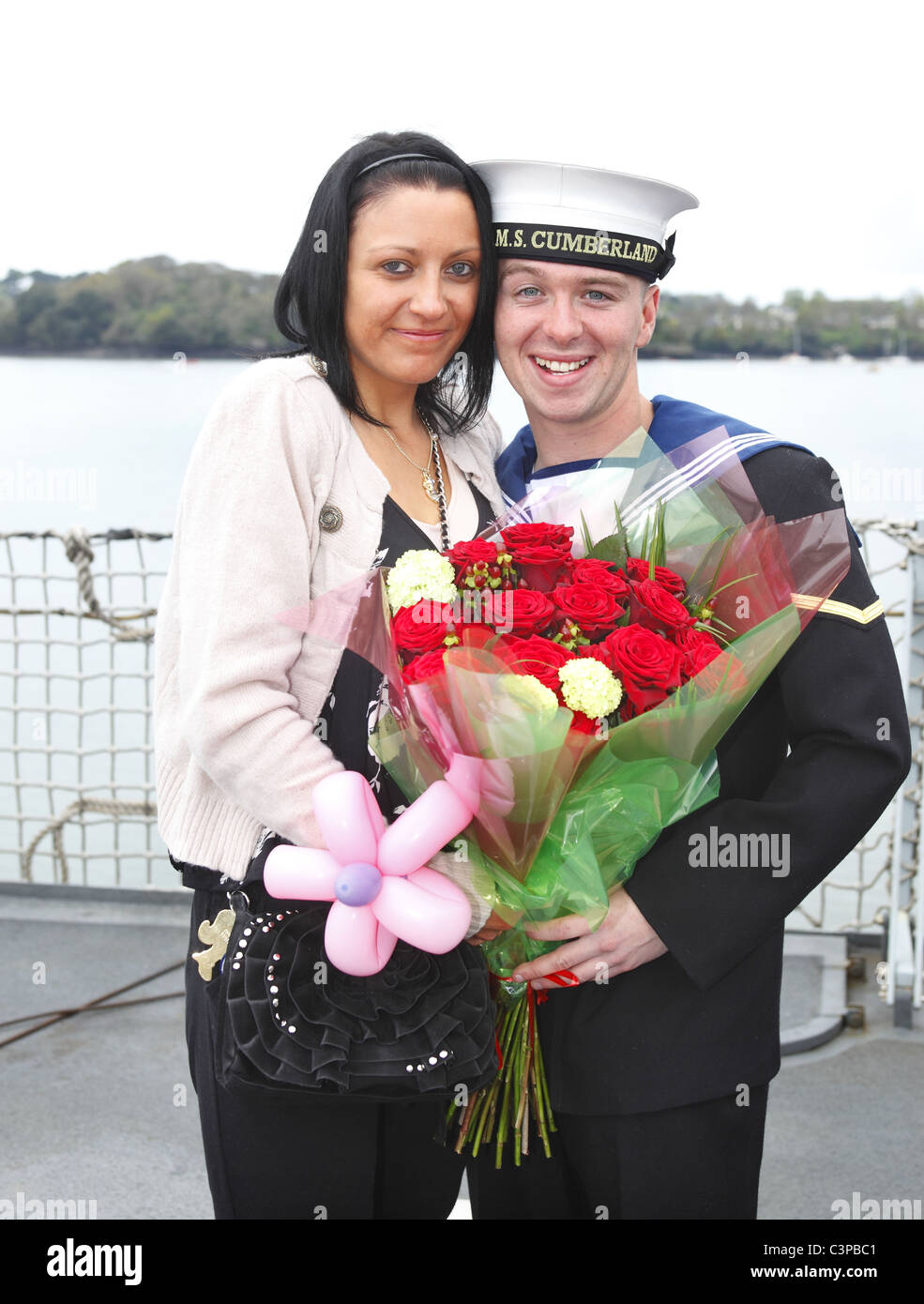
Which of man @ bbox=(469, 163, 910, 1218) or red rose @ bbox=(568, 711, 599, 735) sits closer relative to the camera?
red rose @ bbox=(568, 711, 599, 735)

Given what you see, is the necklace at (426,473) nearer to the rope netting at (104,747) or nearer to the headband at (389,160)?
the headband at (389,160)

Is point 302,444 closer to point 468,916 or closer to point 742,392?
point 468,916

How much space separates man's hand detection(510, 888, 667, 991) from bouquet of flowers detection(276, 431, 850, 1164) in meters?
0.02

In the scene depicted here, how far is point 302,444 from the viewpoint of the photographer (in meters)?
1.43

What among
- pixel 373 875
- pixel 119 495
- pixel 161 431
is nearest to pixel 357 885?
pixel 373 875

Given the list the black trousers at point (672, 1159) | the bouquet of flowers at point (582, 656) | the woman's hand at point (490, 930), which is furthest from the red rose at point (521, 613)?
the black trousers at point (672, 1159)

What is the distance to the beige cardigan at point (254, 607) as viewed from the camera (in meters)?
1.36

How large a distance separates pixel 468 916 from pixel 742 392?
27.4 meters

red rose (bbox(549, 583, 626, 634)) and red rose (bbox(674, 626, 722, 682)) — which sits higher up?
red rose (bbox(549, 583, 626, 634))

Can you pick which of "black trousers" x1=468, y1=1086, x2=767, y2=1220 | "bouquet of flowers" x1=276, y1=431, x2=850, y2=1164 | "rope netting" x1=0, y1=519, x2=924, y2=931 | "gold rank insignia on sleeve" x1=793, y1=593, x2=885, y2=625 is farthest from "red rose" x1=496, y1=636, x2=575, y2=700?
"rope netting" x1=0, y1=519, x2=924, y2=931

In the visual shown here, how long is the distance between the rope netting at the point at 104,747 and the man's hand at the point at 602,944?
1368mm

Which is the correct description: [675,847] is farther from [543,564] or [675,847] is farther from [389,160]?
[389,160]

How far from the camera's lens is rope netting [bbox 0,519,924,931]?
3.20 metres

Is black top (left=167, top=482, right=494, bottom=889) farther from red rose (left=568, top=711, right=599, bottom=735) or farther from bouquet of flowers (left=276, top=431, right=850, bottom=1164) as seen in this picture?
red rose (left=568, top=711, right=599, bottom=735)
